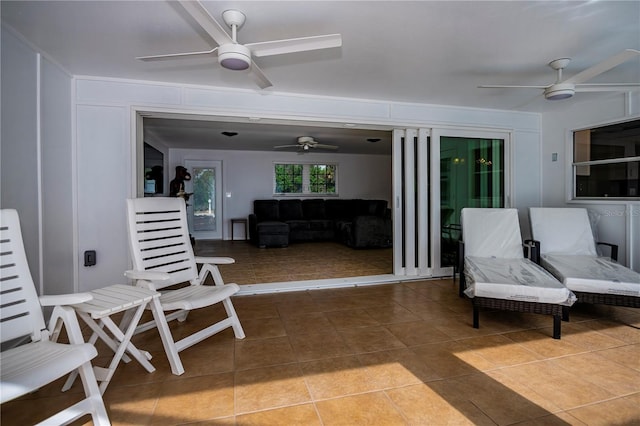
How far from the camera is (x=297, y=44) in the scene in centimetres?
201

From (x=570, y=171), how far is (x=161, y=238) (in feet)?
16.6

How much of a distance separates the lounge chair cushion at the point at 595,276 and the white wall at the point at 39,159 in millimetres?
4340

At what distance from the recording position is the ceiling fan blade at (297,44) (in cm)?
195

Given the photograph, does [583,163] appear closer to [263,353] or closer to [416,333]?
[416,333]

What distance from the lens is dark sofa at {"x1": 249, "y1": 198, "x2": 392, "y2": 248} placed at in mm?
6641

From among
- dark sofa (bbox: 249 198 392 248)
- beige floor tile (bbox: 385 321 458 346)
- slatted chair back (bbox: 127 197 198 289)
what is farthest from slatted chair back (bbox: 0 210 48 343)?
dark sofa (bbox: 249 198 392 248)

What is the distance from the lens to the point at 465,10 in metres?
2.03

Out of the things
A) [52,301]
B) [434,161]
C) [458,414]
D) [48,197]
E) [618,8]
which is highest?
[618,8]

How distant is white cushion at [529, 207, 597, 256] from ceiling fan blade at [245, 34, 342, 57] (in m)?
3.21

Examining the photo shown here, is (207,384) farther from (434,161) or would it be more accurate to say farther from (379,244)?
(379,244)

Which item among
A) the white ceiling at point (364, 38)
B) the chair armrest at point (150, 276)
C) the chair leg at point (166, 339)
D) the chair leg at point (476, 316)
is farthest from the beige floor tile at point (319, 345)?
the white ceiling at point (364, 38)

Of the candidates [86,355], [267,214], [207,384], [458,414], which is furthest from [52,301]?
[267,214]

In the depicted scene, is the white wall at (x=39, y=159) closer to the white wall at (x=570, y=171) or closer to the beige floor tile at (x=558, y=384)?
the beige floor tile at (x=558, y=384)

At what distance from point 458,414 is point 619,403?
0.86 m
